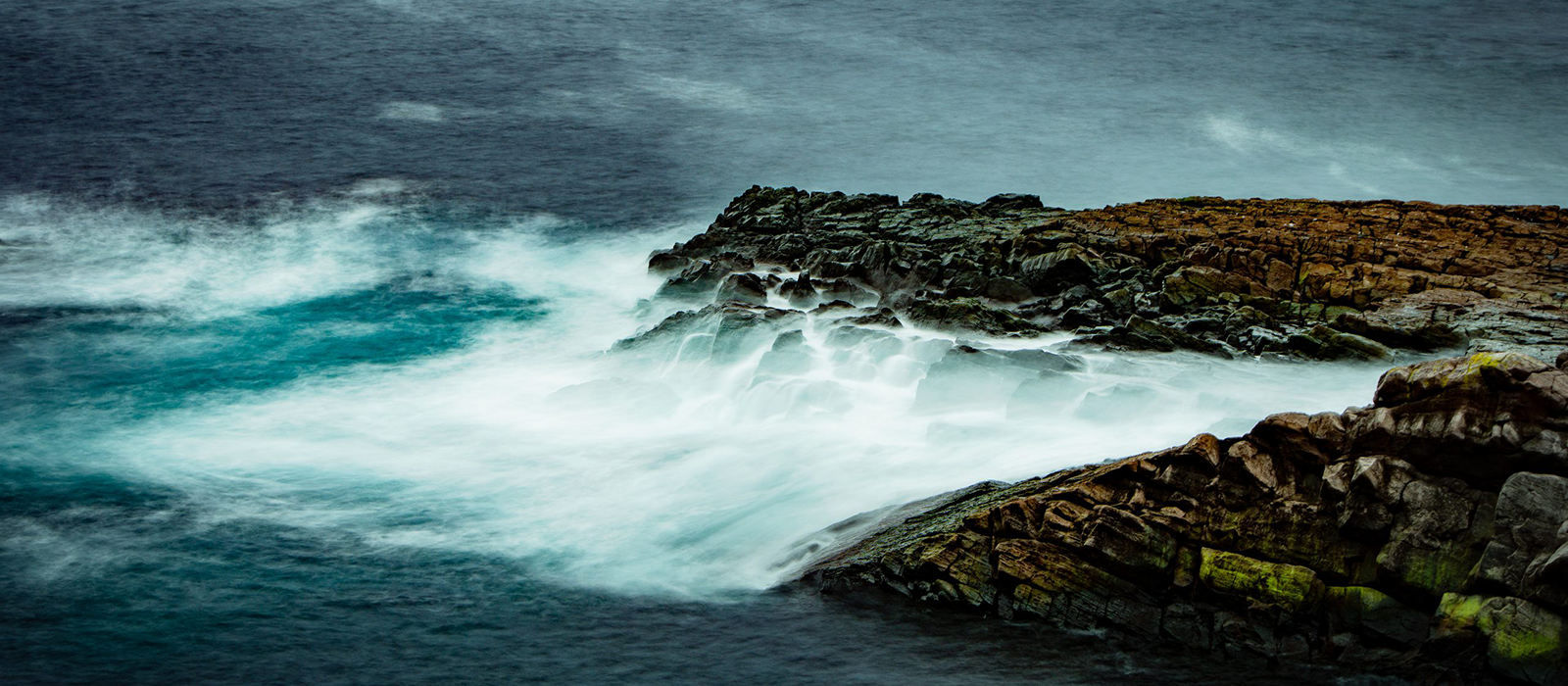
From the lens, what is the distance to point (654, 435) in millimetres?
33594

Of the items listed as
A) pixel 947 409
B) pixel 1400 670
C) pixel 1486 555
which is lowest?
pixel 1400 670

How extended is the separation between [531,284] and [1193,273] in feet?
77.6

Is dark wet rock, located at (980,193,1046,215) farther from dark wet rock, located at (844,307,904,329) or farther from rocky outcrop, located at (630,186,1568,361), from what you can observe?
dark wet rock, located at (844,307,904,329)

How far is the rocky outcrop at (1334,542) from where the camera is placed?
1978cm

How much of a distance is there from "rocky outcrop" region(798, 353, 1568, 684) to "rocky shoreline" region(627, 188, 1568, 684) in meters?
0.03

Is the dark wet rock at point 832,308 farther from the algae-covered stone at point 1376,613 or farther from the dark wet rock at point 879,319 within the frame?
the algae-covered stone at point 1376,613

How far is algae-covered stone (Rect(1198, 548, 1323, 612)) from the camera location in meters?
21.3

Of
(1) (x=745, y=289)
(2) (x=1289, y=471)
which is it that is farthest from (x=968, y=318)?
(2) (x=1289, y=471)

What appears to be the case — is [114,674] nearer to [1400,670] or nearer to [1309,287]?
[1400,670]

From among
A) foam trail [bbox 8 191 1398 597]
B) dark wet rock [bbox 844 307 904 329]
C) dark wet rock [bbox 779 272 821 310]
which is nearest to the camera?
foam trail [bbox 8 191 1398 597]

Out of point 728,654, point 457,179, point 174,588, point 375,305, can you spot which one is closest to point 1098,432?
point 728,654

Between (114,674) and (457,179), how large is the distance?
40.3 meters

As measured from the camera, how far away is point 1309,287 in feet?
116

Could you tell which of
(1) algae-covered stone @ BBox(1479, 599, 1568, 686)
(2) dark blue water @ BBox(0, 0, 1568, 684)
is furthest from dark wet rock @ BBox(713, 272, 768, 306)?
(1) algae-covered stone @ BBox(1479, 599, 1568, 686)
